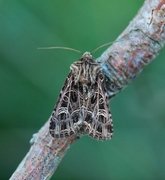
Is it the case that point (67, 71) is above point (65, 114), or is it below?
above

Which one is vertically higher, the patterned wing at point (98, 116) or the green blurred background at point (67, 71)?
the green blurred background at point (67, 71)

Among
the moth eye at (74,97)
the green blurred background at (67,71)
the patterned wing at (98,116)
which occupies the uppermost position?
the green blurred background at (67,71)

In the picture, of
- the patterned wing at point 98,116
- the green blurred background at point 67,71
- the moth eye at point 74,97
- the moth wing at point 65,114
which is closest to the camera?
the moth wing at point 65,114

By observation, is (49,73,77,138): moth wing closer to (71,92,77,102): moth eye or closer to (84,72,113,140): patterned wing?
(71,92,77,102): moth eye

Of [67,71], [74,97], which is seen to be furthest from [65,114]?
[67,71]

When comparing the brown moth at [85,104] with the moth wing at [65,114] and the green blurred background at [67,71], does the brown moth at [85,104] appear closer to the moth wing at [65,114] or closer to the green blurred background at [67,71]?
the moth wing at [65,114]

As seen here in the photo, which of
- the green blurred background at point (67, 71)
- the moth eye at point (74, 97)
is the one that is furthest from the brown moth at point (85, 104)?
the green blurred background at point (67, 71)

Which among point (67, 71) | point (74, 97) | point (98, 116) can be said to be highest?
point (67, 71)

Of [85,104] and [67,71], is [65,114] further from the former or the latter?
[67,71]
